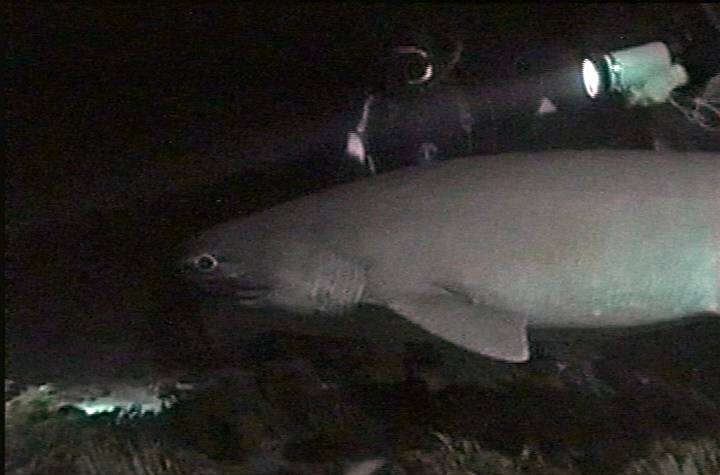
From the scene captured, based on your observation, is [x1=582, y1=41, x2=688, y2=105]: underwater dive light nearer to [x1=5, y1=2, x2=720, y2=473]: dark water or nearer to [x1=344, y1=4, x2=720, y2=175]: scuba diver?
[x1=344, y1=4, x2=720, y2=175]: scuba diver

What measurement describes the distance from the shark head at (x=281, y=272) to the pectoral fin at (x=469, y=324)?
4cm

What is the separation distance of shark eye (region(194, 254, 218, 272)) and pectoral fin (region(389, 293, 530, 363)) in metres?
0.12

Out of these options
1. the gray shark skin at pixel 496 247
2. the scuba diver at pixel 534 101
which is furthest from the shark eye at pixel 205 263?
the scuba diver at pixel 534 101

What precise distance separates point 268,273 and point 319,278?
0.03 meters

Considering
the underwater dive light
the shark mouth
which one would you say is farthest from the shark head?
the underwater dive light

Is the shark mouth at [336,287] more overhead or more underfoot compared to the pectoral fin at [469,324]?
more overhead

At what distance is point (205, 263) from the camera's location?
0.72m

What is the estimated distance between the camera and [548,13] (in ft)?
2.50

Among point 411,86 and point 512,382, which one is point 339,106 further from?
point 512,382

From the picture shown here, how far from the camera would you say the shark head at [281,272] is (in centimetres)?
72

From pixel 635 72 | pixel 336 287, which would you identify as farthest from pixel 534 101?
pixel 336 287

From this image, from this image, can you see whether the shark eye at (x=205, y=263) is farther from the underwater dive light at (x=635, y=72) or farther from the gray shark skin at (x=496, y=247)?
the underwater dive light at (x=635, y=72)

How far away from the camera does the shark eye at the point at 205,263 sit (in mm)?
715

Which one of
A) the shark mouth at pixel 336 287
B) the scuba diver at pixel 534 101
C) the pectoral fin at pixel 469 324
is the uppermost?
the scuba diver at pixel 534 101
